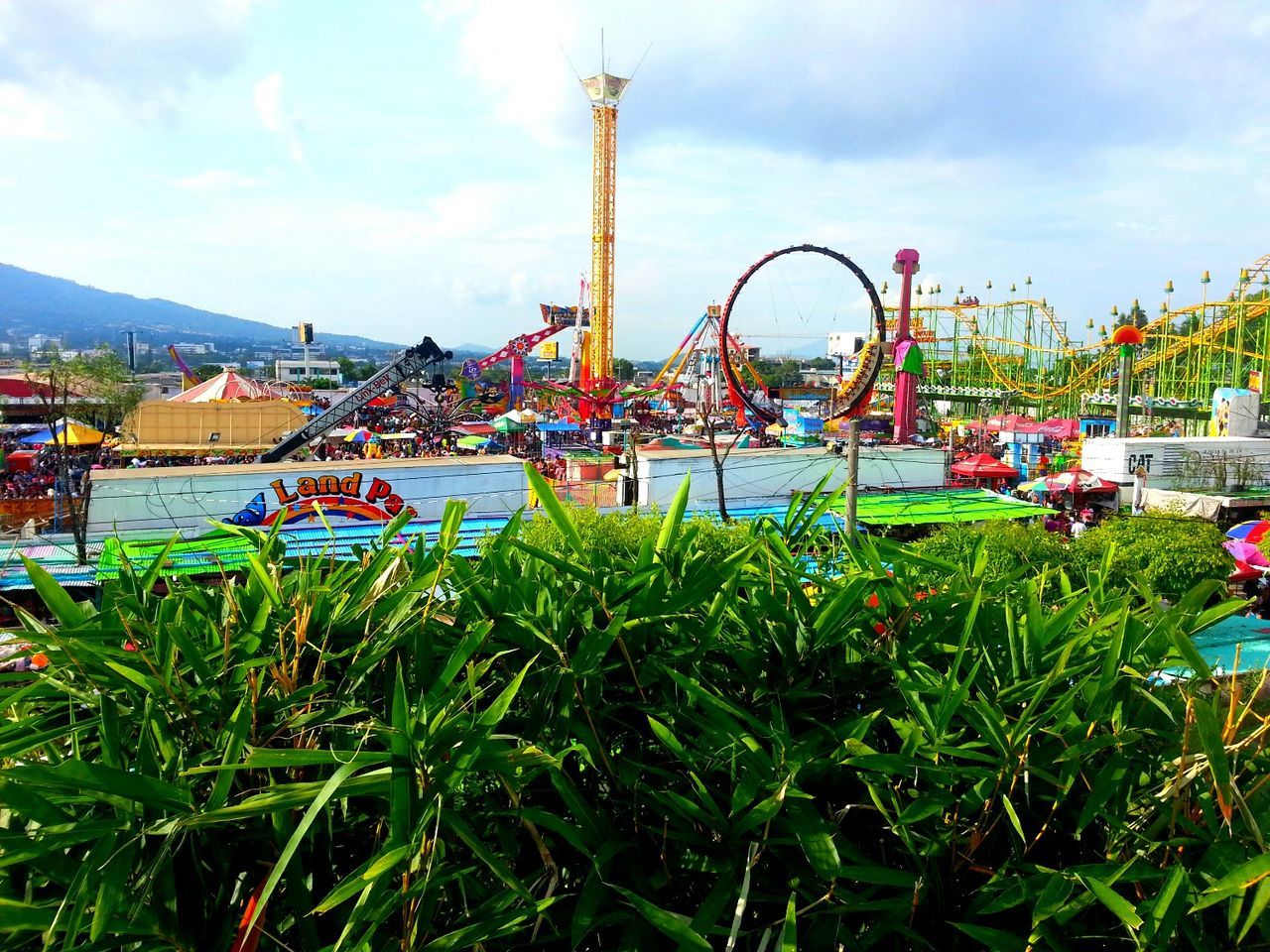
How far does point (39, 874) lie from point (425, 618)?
0.73m

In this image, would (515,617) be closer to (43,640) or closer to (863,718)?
(863,718)

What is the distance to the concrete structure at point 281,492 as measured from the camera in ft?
42.6

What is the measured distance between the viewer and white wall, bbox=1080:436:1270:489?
18.0m

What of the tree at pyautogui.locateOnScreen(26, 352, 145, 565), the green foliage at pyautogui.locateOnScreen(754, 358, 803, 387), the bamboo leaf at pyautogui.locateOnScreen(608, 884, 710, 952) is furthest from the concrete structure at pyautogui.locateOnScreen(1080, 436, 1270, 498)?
the green foliage at pyautogui.locateOnScreen(754, 358, 803, 387)

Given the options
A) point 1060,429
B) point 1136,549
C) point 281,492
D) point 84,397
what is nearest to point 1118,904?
point 1136,549

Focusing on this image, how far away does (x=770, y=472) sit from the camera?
57.9 feet

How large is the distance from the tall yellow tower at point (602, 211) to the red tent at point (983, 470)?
105 ft

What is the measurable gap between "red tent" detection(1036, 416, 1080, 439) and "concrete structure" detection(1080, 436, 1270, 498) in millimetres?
11458

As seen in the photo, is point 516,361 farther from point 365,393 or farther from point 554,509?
point 554,509

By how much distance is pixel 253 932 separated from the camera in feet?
4.57

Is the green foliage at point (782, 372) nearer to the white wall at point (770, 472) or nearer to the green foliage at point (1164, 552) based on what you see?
the white wall at point (770, 472)

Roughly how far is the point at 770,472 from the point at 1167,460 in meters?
8.41

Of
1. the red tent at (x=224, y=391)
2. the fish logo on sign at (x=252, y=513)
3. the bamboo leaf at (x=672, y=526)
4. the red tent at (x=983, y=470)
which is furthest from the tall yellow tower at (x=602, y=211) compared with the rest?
the bamboo leaf at (x=672, y=526)

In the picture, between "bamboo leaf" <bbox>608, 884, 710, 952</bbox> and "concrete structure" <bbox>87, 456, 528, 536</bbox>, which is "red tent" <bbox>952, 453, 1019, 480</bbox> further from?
"bamboo leaf" <bbox>608, 884, 710, 952</bbox>
